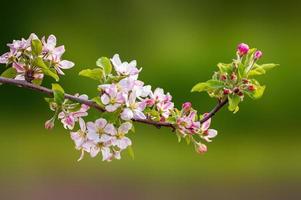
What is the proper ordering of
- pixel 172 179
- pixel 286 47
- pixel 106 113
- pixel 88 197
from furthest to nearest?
1. pixel 286 47
2. pixel 172 179
3. pixel 88 197
4. pixel 106 113

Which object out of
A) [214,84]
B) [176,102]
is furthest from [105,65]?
[176,102]

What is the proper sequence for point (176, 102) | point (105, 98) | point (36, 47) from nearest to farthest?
point (105, 98)
point (36, 47)
point (176, 102)

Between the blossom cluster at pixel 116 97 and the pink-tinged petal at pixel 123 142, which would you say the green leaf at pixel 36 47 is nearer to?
the blossom cluster at pixel 116 97

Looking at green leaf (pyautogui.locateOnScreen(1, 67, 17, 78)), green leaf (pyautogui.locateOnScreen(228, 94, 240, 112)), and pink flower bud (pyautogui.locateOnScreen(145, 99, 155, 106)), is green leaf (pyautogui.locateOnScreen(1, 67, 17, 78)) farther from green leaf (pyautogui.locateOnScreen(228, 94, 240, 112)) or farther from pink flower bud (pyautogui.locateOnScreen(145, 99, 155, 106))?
green leaf (pyautogui.locateOnScreen(228, 94, 240, 112))

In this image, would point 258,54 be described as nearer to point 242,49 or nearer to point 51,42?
point 242,49

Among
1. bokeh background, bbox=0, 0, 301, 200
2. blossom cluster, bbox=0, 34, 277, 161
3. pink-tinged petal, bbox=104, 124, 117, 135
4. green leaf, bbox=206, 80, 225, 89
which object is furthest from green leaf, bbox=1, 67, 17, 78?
bokeh background, bbox=0, 0, 301, 200
